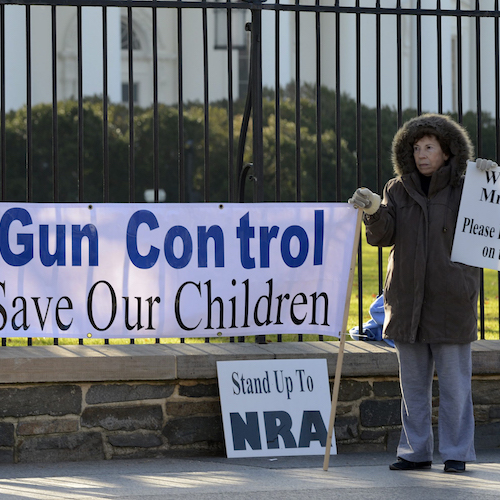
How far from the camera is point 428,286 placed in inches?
177

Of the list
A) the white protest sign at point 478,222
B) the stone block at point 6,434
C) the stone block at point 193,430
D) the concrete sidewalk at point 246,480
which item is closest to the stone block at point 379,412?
the concrete sidewalk at point 246,480

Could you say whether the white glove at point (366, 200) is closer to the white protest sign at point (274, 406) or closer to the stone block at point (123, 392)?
the white protest sign at point (274, 406)

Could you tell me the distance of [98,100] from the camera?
91.7 feet

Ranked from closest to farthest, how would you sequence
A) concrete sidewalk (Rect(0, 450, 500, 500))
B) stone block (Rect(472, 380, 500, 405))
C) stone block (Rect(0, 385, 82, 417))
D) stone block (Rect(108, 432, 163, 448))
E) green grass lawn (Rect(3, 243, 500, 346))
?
concrete sidewalk (Rect(0, 450, 500, 500)) < stone block (Rect(0, 385, 82, 417)) < stone block (Rect(108, 432, 163, 448)) < stone block (Rect(472, 380, 500, 405)) < green grass lawn (Rect(3, 243, 500, 346))

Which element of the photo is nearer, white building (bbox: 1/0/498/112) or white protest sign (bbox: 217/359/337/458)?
white protest sign (bbox: 217/359/337/458)

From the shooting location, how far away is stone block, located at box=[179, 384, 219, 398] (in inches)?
197

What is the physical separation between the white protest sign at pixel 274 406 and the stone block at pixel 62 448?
735 mm

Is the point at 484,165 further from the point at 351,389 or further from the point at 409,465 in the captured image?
the point at 409,465

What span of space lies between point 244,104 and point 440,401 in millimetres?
11314

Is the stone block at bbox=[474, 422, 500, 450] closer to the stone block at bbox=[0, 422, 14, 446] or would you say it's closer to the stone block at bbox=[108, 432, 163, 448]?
the stone block at bbox=[108, 432, 163, 448]

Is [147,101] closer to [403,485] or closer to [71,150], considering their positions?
[71,150]

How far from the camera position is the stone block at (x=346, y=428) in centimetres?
512

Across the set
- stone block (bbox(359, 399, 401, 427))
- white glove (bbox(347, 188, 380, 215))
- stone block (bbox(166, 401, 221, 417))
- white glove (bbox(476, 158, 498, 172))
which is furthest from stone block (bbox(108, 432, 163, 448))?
white glove (bbox(476, 158, 498, 172))

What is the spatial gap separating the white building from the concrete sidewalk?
26746 millimetres
